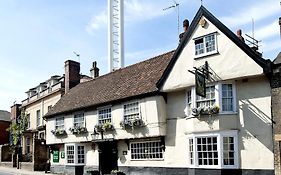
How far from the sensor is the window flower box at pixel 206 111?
18219 mm

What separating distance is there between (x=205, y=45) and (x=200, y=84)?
238 centimetres

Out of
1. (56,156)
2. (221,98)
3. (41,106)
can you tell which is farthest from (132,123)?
(41,106)

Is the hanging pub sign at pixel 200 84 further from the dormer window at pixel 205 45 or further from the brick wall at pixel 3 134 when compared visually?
the brick wall at pixel 3 134

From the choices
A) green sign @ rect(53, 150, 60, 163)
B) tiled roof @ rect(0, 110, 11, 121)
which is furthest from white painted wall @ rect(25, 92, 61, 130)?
tiled roof @ rect(0, 110, 11, 121)

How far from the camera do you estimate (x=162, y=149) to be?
21.3 metres

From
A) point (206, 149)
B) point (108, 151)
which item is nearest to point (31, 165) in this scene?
point (108, 151)

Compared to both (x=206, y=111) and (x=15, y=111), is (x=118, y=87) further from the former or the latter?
(x=15, y=111)

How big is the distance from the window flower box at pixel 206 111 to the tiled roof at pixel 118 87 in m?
3.19

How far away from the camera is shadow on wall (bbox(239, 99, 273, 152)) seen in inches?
672

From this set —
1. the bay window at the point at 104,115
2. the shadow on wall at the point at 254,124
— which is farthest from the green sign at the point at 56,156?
the shadow on wall at the point at 254,124

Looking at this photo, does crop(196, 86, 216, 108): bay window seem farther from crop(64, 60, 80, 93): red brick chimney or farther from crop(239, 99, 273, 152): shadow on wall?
crop(64, 60, 80, 93): red brick chimney

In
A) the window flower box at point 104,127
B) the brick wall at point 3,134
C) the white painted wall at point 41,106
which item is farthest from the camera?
the brick wall at point 3,134

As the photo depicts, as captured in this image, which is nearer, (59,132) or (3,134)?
(59,132)

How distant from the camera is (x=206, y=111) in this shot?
18516mm
